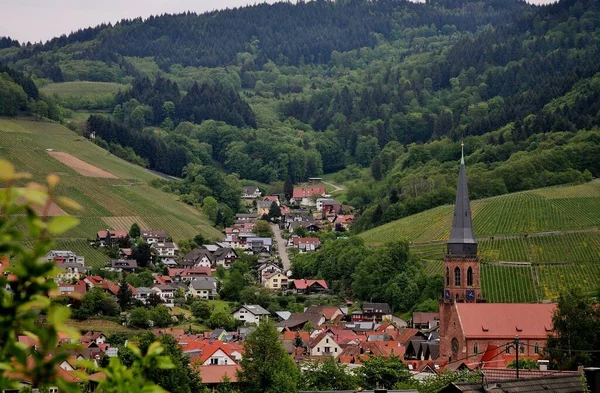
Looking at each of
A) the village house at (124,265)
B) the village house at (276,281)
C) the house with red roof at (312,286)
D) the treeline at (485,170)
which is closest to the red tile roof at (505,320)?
the house with red roof at (312,286)

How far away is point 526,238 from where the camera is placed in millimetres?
99000

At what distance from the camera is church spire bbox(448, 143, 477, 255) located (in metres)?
72.9

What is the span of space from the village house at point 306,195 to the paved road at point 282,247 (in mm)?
20829

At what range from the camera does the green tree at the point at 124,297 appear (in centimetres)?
9325

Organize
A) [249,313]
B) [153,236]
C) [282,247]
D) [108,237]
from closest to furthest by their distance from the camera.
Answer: [249,313] → [108,237] → [153,236] → [282,247]

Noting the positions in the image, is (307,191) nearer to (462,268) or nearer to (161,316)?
(161,316)

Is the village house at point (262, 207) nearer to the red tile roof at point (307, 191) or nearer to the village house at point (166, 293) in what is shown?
the red tile roof at point (307, 191)

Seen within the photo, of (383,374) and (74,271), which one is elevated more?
(74,271)

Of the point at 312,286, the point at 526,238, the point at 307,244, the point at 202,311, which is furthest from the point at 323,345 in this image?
the point at 307,244

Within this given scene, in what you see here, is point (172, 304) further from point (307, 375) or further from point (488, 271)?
point (307, 375)

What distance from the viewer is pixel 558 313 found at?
57812 millimetres

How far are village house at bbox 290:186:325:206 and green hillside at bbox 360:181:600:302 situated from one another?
182 ft

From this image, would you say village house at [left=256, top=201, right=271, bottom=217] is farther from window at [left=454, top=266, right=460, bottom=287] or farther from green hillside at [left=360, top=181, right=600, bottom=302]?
window at [left=454, top=266, right=460, bottom=287]

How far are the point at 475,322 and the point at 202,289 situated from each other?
42.5m
